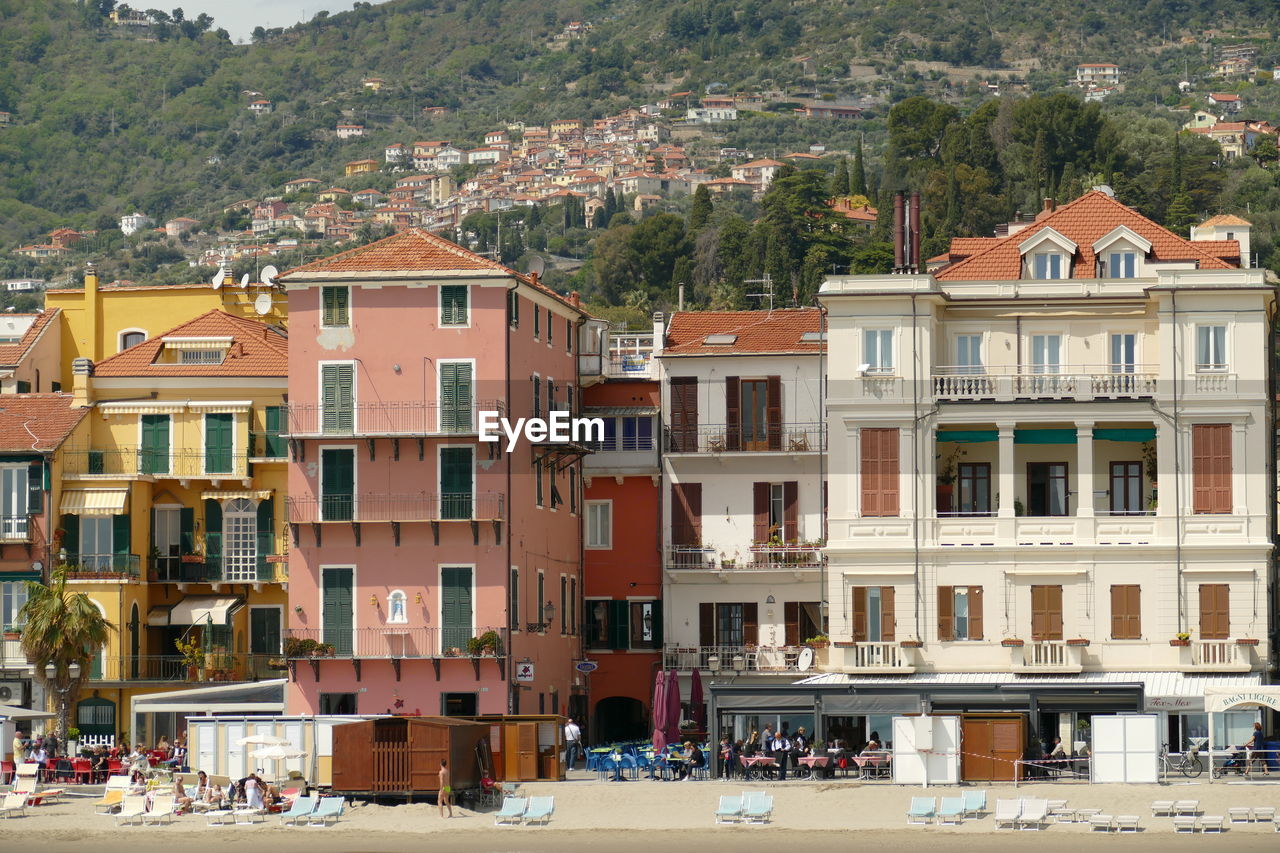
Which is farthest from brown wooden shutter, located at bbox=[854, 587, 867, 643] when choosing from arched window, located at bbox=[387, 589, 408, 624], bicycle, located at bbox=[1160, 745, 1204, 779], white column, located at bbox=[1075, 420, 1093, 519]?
arched window, located at bbox=[387, 589, 408, 624]

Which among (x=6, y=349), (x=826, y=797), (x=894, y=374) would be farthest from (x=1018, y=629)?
(x=6, y=349)

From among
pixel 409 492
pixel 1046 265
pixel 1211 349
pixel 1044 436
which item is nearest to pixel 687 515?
pixel 409 492

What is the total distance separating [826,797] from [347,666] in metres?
17.1

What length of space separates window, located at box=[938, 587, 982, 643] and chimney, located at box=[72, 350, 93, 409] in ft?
87.0

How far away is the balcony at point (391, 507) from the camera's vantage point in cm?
6675

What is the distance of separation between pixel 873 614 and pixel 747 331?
12755 millimetres

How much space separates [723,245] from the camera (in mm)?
170375

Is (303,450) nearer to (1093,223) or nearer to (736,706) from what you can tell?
(736,706)

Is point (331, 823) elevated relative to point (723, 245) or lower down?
lower down

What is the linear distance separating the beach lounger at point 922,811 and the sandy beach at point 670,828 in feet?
1.00

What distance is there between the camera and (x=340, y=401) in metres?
67.5

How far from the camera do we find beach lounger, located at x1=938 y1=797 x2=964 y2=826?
5128cm

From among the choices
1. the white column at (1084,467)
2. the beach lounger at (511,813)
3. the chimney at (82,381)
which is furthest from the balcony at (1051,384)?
the chimney at (82,381)

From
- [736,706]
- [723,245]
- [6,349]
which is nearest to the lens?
[736,706]
